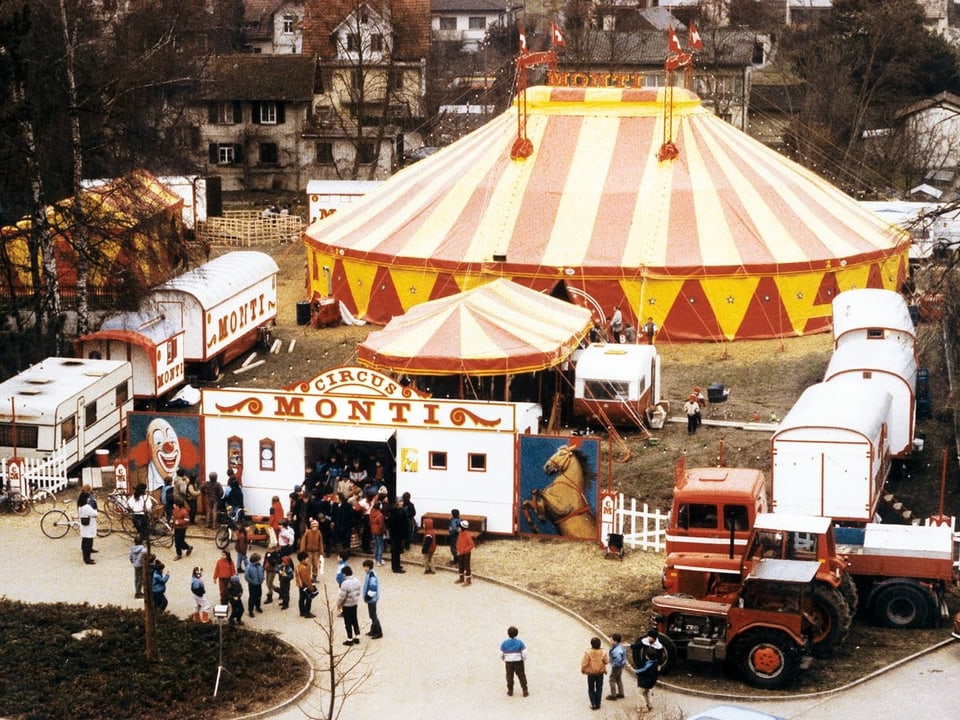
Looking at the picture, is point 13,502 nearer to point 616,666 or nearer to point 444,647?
point 444,647

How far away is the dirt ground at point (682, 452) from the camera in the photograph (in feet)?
73.0

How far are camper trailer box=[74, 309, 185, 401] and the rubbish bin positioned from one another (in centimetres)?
702

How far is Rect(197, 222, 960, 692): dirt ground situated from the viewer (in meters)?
22.3

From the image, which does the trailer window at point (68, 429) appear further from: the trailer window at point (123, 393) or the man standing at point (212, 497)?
the man standing at point (212, 497)

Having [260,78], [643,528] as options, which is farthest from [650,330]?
[260,78]

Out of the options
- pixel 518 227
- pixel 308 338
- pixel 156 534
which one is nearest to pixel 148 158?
pixel 308 338

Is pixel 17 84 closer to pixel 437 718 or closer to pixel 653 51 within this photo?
pixel 437 718

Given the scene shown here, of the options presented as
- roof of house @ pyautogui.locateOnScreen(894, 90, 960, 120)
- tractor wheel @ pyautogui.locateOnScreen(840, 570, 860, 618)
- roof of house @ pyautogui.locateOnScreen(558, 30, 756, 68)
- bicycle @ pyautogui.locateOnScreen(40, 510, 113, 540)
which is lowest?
bicycle @ pyautogui.locateOnScreen(40, 510, 113, 540)

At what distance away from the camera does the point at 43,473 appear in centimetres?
2839

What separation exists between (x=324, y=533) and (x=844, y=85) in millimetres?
43226

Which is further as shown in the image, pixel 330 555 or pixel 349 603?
pixel 330 555

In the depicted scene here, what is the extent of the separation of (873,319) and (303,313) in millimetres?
13740

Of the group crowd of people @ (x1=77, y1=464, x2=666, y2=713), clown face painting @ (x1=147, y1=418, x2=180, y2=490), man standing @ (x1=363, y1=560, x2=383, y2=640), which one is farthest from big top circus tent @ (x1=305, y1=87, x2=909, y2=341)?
man standing @ (x1=363, y1=560, x2=383, y2=640)

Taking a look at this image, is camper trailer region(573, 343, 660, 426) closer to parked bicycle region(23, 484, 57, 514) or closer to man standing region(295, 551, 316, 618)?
man standing region(295, 551, 316, 618)
